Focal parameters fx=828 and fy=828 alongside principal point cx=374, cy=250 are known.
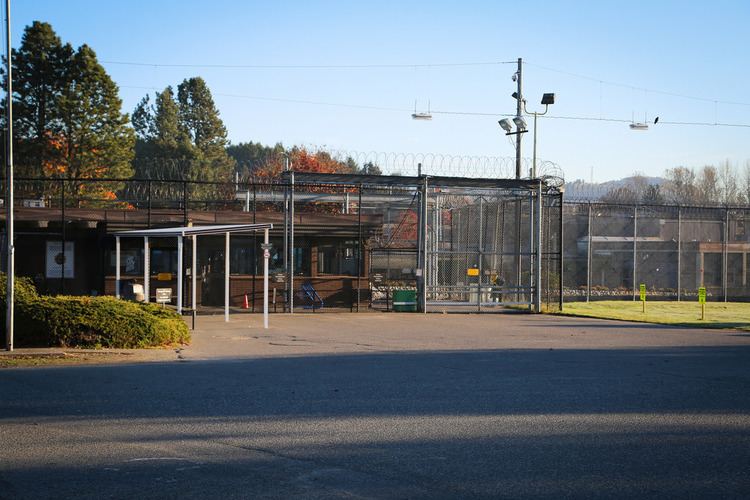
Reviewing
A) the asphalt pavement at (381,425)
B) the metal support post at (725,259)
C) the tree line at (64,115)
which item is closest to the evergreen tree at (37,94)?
the tree line at (64,115)

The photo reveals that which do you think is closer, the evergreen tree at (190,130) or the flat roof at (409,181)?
the flat roof at (409,181)

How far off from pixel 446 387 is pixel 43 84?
125ft

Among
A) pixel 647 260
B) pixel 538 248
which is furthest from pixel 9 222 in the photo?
pixel 647 260

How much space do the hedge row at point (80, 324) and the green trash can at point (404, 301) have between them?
40.4 ft

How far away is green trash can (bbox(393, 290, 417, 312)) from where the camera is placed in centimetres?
2808

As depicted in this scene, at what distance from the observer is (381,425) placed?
29.6 feet

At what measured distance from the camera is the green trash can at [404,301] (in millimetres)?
28078

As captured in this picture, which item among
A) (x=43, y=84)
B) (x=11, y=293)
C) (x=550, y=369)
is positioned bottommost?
(x=550, y=369)

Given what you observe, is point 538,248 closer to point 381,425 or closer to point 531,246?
point 531,246

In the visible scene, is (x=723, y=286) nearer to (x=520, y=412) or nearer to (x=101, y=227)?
(x=101, y=227)

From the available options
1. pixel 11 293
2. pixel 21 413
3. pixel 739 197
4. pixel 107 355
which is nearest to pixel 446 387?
pixel 21 413

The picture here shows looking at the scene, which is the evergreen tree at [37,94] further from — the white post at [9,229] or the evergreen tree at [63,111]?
the white post at [9,229]

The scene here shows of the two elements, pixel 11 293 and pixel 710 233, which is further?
pixel 710 233

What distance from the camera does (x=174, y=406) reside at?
10156 mm
